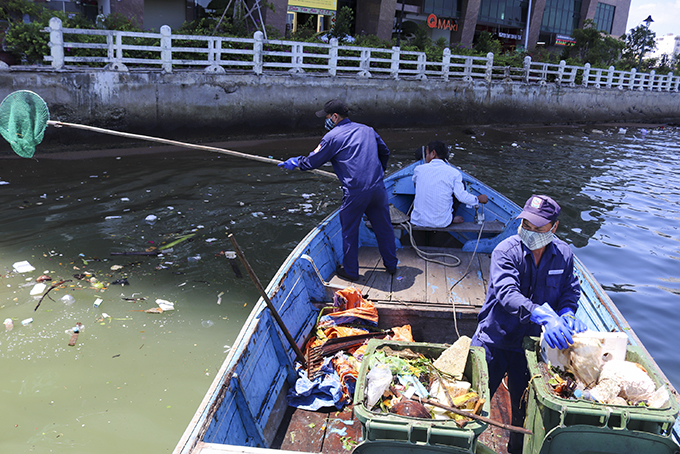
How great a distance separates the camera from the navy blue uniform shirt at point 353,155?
527 cm

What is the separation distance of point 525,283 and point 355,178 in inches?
95.5

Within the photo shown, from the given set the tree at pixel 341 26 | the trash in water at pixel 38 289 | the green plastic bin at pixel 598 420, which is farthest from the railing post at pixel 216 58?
the green plastic bin at pixel 598 420

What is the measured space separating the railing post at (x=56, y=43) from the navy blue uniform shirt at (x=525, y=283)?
1363cm

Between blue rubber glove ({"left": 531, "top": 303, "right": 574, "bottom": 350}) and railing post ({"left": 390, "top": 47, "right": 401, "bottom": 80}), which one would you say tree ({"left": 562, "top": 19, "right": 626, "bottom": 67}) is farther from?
blue rubber glove ({"left": 531, "top": 303, "right": 574, "bottom": 350})

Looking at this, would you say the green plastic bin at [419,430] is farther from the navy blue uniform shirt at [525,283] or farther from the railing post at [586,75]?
the railing post at [586,75]

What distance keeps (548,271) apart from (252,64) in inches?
574

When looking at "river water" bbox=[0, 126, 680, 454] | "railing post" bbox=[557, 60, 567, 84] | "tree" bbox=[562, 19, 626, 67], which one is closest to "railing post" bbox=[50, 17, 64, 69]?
"river water" bbox=[0, 126, 680, 454]

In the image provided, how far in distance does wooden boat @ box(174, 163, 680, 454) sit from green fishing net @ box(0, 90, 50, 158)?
12.1 feet

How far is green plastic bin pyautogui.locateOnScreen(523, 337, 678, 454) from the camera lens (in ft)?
8.00

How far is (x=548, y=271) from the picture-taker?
3.25 m

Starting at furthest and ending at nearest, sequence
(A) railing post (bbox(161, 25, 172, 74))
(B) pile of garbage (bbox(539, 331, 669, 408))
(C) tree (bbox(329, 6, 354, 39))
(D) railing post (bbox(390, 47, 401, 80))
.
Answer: (C) tree (bbox(329, 6, 354, 39)) → (D) railing post (bbox(390, 47, 401, 80)) → (A) railing post (bbox(161, 25, 172, 74)) → (B) pile of garbage (bbox(539, 331, 669, 408))

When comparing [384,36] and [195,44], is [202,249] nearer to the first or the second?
[195,44]

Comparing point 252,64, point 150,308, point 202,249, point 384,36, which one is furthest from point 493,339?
point 384,36

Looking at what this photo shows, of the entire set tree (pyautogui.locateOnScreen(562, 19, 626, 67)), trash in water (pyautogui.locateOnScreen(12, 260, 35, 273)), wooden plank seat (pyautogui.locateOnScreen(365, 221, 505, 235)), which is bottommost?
trash in water (pyautogui.locateOnScreen(12, 260, 35, 273))
